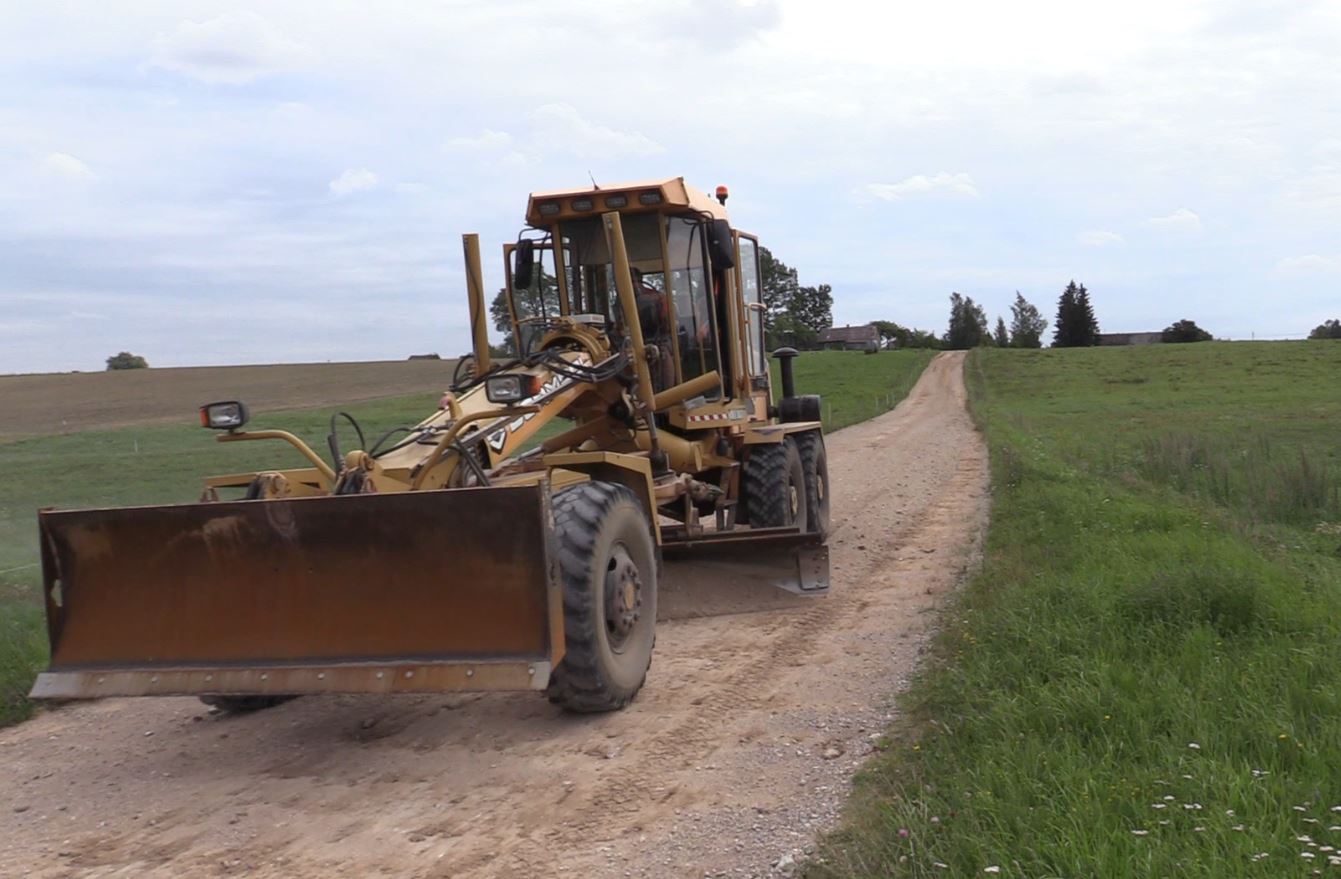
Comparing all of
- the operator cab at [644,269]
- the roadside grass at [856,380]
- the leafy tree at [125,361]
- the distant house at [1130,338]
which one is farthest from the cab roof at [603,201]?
the distant house at [1130,338]

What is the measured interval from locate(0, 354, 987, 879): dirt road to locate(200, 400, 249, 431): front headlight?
1548 mm

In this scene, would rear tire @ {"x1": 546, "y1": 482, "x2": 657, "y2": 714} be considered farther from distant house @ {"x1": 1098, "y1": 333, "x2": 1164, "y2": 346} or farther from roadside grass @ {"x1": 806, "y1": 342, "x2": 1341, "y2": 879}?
distant house @ {"x1": 1098, "y1": 333, "x2": 1164, "y2": 346}

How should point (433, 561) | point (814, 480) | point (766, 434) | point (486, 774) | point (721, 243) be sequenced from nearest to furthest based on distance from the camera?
1. point (486, 774)
2. point (433, 561)
3. point (721, 243)
4. point (766, 434)
5. point (814, 480)

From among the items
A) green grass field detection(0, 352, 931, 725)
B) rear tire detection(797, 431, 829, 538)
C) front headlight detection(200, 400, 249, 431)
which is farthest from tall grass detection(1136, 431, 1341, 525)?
green grass field detection(0, 352, 931, 725)

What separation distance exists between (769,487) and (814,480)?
1.30m

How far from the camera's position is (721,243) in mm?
8609

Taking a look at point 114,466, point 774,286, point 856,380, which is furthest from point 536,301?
point 856,380

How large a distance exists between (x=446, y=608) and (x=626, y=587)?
1.05 m

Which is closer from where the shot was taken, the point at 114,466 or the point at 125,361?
the point at 114,466

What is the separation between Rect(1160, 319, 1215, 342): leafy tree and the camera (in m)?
96.2

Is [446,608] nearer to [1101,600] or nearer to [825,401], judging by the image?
[1101,600]

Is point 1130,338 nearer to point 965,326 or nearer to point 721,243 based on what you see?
point 965,326

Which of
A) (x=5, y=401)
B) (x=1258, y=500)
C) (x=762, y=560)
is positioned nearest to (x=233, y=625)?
(x=762, y=560)

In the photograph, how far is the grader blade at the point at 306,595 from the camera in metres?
5.24
